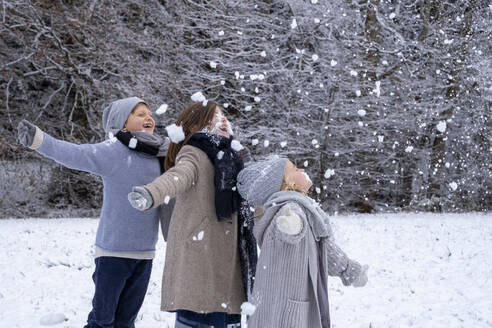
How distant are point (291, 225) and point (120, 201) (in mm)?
1320

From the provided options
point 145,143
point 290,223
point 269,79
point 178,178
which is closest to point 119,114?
point 145,143

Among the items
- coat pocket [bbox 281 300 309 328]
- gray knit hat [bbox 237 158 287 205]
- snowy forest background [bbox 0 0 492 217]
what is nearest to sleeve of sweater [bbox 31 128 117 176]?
gray knit hat [bbox 237 158 287 205]

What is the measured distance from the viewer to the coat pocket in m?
2.50

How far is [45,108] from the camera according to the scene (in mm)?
12695

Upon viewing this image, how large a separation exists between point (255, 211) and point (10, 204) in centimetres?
1190

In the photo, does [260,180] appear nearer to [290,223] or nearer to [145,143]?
[290,223]

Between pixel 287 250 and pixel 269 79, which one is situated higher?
pixel 269 79

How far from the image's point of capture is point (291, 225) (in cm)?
250

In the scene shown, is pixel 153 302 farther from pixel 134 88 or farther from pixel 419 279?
pixel 134 88

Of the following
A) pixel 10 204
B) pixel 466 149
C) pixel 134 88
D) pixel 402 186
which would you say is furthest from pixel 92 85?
pixel 466 149

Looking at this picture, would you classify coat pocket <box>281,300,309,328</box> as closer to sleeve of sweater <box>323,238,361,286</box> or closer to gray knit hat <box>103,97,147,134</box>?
sleeve of sweater <box>323,238,361,286</box>

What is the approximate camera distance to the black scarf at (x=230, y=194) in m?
2.77

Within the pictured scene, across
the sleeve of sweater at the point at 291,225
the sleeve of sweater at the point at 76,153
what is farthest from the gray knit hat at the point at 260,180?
the sleeve of sweater at the point at 76,153

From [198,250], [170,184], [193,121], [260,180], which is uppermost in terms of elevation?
[193,121]
